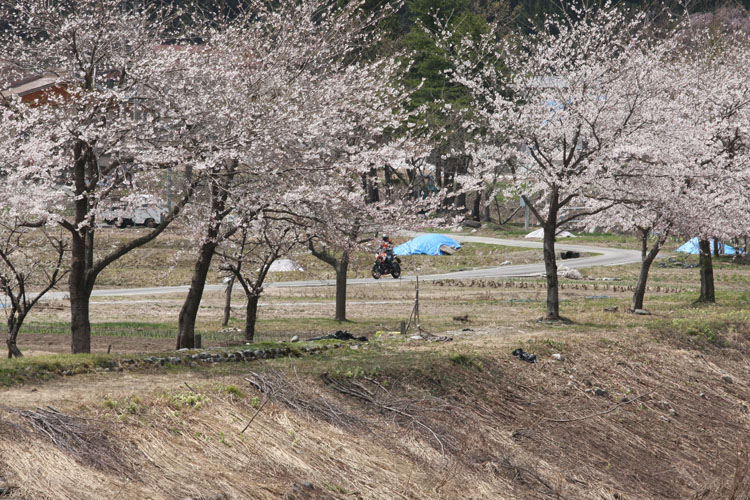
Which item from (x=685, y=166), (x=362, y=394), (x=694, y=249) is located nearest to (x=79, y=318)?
(x=362, y=394)

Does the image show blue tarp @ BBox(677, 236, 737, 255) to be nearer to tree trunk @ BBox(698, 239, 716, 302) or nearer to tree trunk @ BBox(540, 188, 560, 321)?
tree trunk @ BBox(698, 239, 716, 302)

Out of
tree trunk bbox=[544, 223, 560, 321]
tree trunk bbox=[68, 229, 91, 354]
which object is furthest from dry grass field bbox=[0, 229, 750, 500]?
tree trunk bbox=[68, 229, 91, 354]

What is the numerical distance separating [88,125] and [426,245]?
33977 mm

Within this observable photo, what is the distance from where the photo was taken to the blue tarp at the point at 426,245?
45469 mm

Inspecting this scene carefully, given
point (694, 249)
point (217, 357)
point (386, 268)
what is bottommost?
point (217, 357)

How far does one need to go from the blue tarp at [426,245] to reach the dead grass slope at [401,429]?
28039 millimetres

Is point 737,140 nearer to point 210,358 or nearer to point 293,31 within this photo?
point 293,31

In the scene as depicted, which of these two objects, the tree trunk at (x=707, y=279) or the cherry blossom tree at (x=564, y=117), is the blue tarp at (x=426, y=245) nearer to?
the tree trunk at (x=707, y=279)

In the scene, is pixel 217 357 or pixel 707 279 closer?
pixel 217 357

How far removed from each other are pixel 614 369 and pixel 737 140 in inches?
535

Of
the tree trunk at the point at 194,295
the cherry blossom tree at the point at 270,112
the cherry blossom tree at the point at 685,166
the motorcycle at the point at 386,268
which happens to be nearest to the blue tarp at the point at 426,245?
the motorcycle at the point at 386,268

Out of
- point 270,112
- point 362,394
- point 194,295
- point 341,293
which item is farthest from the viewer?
point 341,293

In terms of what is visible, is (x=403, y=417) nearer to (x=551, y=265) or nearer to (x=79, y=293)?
(x=79, y=293)

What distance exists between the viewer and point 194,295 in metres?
15.6
